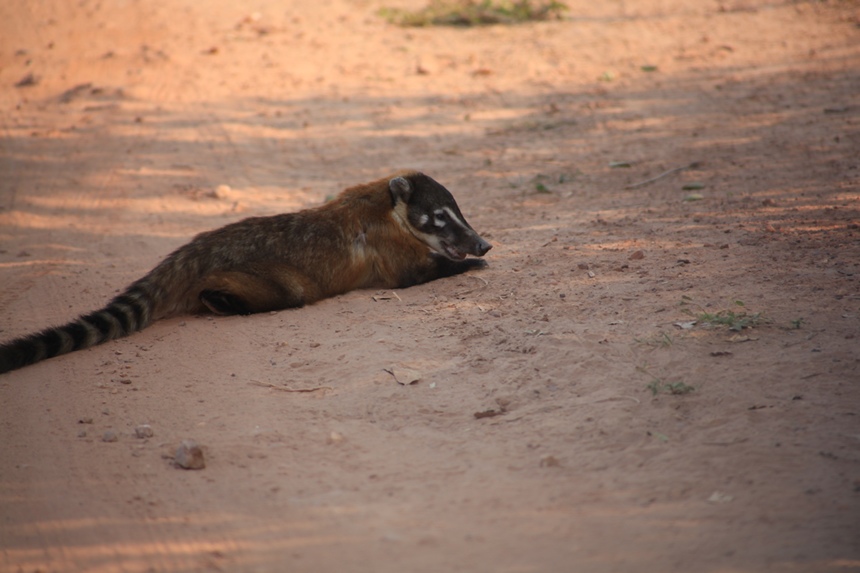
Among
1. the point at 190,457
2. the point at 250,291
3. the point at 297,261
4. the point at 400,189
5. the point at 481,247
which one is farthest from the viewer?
the point at 400,189

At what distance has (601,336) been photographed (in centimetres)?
495

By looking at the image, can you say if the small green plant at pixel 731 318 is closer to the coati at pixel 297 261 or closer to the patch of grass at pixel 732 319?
the patch of grass at pixel 732 319

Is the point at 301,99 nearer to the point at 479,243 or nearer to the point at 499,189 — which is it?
the point at 499,189

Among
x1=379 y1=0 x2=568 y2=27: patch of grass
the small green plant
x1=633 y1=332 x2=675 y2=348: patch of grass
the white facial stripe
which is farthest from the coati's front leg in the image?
x1=379 y1=0 x2=568 y2=27: patch of grass

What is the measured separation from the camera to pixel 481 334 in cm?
530

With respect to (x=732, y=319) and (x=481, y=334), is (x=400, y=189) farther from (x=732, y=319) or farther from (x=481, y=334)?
(x=732, y=319)

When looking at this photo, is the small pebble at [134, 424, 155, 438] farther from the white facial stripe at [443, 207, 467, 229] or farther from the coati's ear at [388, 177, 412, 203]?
the white facial stripe at [443, 207, 467, 229]

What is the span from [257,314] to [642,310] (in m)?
3.11

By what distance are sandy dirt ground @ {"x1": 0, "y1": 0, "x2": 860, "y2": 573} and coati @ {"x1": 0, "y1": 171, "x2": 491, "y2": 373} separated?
194mm

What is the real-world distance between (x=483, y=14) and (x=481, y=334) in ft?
32.7

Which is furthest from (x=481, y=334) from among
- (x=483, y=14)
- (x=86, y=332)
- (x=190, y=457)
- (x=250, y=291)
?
(x=483, y=14)

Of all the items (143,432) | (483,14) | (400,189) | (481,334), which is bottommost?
(143,432)

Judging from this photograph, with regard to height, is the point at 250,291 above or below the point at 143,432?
above

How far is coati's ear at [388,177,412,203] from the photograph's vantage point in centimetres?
659
